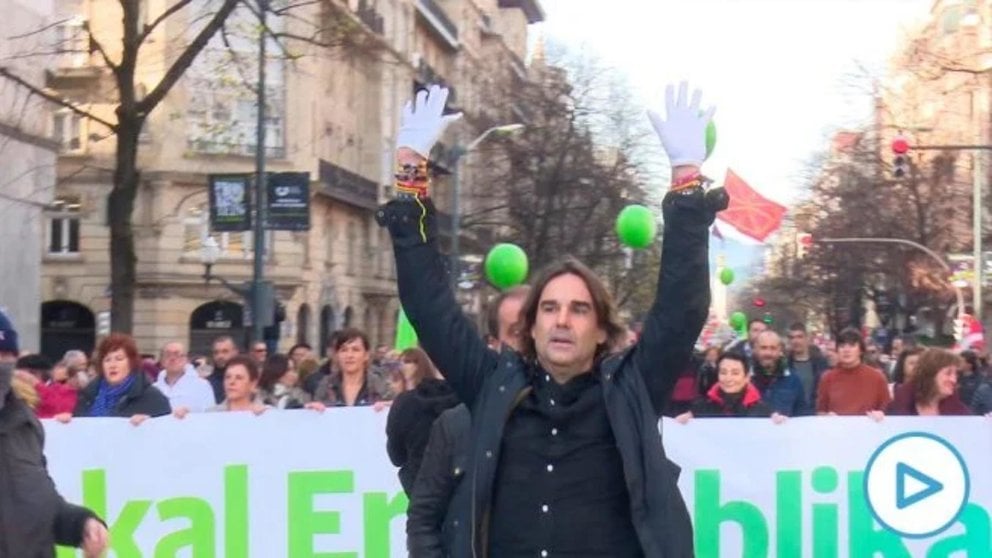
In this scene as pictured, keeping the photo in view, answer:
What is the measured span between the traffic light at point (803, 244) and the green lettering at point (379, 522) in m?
39.1

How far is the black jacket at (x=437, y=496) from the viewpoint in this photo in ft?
14.2

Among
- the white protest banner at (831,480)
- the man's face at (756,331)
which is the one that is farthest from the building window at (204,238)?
the white protest banner at (831,480)

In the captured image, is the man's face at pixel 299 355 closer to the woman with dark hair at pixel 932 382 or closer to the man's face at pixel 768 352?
→ the man's face at pixel 768 352

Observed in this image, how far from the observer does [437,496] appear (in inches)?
172

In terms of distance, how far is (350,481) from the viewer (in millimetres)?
9141

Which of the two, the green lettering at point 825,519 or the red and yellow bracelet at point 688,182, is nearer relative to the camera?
→ the red and yellow bracelet at point 688,182

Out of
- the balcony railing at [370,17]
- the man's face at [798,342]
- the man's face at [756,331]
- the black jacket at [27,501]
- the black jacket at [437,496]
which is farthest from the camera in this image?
the balcony railing at [370,17]

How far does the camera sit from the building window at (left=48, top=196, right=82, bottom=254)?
44.6 m

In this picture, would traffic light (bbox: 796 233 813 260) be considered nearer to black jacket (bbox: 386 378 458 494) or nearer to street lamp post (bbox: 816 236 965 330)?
street lamp post (bbox: 816 236 965 330)

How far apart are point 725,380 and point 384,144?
4603 centimetres

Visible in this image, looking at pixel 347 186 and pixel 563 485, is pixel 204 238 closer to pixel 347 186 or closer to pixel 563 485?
pixel 347 186

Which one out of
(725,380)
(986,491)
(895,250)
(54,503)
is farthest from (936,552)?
(895,250)

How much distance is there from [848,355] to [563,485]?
26.4ft

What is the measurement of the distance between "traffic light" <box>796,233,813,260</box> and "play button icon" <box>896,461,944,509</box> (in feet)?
126
